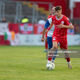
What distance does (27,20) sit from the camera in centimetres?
2964

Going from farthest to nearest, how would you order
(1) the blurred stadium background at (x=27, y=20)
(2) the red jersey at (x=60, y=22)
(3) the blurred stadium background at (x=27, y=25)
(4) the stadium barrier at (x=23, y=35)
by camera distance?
1. (1) the blurred stadium background at (x=27, y=20)
2. (4) the stadium barrier at (x=23, y=35)
3. (3) the blurred stadium background at (x=27, y=25)
4. (2) the red jersey at (x=60, y=22)

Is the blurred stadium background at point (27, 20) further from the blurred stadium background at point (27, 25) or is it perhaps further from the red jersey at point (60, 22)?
the red jersey at point (60, 22)

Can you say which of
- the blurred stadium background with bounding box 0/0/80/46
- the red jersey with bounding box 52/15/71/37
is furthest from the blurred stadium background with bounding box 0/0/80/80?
the red jersey with bounding box 52/15/71/37

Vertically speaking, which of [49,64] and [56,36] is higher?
[56,36]

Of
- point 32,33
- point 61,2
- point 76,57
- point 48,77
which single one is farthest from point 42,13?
point 48,77

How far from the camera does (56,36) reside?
1279 cm

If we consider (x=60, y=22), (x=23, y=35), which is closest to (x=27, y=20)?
(x=23, y=35)

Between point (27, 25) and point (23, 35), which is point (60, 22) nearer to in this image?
point (23, 35)

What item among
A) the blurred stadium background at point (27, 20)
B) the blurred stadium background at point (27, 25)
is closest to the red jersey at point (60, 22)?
the blurred stadium background at point (27, 25)

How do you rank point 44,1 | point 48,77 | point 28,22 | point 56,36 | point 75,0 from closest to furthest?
point 48,77 → point 56,36 → point 28,22 → point 75,0 → point 44,1

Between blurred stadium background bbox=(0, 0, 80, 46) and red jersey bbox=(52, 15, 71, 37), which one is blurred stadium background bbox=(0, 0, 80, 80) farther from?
red jersey bbox=(52, 15, 71, 37)

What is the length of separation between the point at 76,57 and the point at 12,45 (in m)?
9.86

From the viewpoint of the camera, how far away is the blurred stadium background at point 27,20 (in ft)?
91.9

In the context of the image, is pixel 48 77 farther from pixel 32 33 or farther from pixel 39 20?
pixel 39 20
